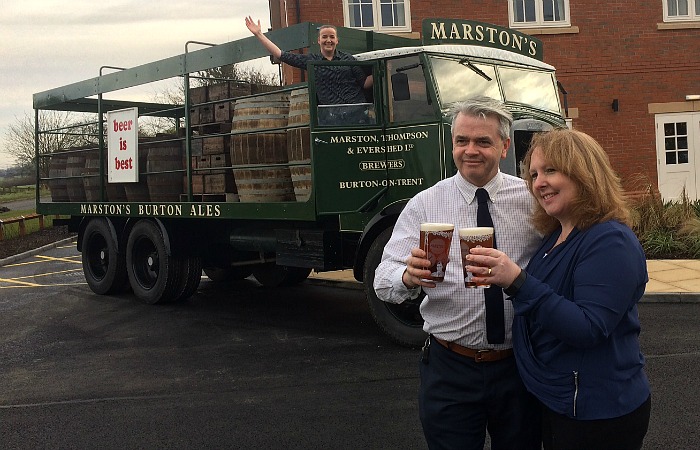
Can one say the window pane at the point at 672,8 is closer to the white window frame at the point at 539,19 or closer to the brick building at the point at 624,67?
the brick building at the point at 624,67

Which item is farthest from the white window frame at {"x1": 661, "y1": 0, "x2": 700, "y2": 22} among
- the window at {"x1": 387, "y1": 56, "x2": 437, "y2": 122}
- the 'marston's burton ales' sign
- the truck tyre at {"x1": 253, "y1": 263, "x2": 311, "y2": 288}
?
the window at {"x1": 387, "y1": 56, "x2": 437, "y2": 122}

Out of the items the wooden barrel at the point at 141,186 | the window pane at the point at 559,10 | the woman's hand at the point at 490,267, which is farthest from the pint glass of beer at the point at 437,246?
the window pane at the point at 559,10

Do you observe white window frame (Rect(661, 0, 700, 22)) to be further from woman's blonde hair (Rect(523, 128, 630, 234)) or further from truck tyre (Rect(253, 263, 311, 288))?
woman's blonde hair (Rect(523, 128, 630, 234))

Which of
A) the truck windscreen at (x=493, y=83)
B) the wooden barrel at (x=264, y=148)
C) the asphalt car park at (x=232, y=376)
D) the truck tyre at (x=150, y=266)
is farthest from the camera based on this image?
the truck tyre at (x=150, y=266)

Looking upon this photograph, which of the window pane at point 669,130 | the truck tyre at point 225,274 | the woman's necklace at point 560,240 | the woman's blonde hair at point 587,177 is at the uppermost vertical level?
the window pane at point 669,130

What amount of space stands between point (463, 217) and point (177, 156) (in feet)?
23.2

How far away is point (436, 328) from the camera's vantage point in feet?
8.19

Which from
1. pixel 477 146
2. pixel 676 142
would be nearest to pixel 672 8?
pixel 676 142

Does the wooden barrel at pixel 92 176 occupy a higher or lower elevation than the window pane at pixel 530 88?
lower

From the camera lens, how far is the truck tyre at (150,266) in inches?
363

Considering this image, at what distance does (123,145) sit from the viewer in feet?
32.4

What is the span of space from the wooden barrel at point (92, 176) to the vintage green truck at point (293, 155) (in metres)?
0.10

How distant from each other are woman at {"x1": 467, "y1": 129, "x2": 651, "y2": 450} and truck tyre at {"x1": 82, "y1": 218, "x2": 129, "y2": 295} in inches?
353

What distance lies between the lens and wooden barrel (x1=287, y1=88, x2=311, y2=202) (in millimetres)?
6918
